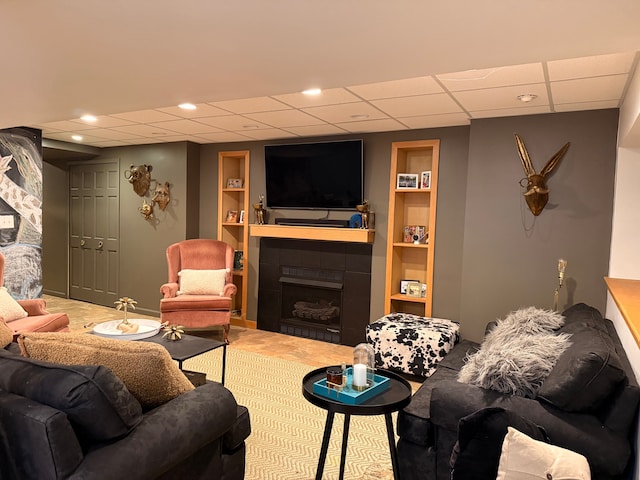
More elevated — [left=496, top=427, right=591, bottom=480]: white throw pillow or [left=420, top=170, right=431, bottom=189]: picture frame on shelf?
A: [left=420, top=170, right=431, bottom=189]: picture frame on shelf

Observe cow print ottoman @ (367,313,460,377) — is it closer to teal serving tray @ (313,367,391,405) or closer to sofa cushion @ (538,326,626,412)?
teal serving tray @ (313,367,391,405)

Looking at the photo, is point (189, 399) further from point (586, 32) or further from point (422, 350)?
point (422, 350)

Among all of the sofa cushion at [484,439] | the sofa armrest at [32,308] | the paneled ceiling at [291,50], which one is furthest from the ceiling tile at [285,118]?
the sofa cushion at [484,439]

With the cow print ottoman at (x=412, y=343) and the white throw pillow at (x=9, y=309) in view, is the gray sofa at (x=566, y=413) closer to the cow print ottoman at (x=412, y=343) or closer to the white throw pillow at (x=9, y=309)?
the cow print ottoman at (x=412, y=343)

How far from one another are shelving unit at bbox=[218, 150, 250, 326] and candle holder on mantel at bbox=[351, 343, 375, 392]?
3586 millimetres

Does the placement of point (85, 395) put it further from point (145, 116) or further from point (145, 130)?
point (145, 130)

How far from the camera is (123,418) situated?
1635mm

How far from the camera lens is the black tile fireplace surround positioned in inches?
202

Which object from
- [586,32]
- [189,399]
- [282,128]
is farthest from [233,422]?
[282,128]

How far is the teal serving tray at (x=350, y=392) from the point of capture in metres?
2.12

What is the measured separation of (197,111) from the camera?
4125 mm

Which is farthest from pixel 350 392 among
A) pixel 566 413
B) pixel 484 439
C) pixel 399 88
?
pixel 399 88

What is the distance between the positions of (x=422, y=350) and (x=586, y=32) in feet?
9.72

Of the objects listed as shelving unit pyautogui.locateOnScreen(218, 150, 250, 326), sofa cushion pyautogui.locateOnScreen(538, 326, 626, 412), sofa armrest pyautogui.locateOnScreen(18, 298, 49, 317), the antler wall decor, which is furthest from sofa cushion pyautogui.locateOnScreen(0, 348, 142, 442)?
shelving unit pyautogui.locateOnScreen(218, 150, 250, 326)
